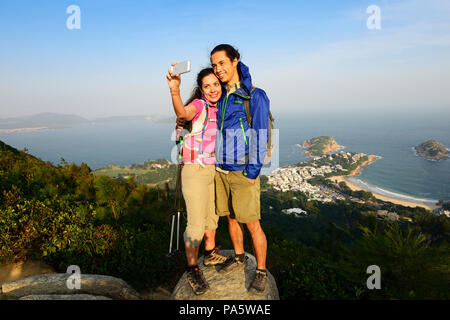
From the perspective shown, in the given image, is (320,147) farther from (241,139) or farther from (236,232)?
(241,139)

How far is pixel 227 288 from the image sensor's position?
3.16 meters

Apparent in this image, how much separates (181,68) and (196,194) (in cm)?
156

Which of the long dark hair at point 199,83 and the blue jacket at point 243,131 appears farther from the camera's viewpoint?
the long dark hair at point 199,83

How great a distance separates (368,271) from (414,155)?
564ft

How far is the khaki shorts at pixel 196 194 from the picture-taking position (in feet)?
9.69

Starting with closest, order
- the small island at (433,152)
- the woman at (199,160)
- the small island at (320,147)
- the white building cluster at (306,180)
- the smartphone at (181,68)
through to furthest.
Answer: the smartphone at (181,68)
the woman at (199,160)
the white building cluster at (306,180)
the small island at (433,152)
the small island at (320,147)

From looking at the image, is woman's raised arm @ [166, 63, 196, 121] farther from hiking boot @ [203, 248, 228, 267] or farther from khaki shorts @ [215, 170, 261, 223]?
hiking boot @ [203, 248, 228, 267]

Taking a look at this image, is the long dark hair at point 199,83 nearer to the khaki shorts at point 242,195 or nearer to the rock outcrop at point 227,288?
the khaki shorts at point 242,195

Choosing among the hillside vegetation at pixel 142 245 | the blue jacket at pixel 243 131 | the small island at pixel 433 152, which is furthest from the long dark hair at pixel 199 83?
the small island at pixel 433 152

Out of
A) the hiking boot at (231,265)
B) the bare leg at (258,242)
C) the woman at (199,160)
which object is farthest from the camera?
the hiking boot at (231,265)

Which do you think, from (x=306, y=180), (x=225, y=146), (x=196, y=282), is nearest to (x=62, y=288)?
(x=196, y=282)

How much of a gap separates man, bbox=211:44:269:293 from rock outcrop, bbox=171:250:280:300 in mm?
129
